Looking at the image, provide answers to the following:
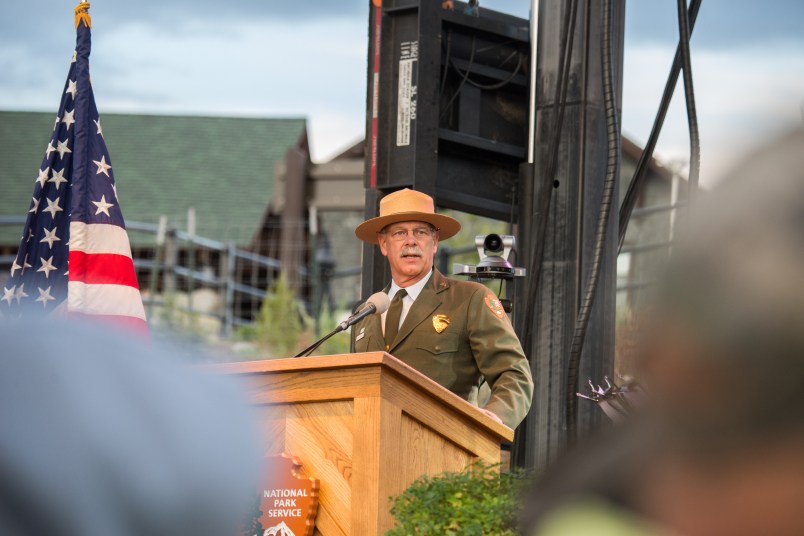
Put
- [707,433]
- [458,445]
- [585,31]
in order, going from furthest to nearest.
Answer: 1. [585,31]
2. [458,445]
3. [707,433]

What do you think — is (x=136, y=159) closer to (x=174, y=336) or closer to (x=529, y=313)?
(x=529, y=313)

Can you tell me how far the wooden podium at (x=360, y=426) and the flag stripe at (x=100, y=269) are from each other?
2.05 m

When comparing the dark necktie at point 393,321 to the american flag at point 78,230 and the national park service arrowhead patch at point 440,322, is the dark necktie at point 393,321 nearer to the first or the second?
the national park service arrowhead patch at point 440,322

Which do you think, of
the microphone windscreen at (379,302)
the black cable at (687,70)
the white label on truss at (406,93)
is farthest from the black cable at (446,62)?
the microphone windscreen at (379,302)

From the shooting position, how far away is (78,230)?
5273 mm

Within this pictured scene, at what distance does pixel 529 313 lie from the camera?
4.62 m

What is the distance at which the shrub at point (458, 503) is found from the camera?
280cm

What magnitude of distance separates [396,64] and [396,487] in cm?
207

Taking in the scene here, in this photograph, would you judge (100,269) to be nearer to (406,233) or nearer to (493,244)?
(406,233)

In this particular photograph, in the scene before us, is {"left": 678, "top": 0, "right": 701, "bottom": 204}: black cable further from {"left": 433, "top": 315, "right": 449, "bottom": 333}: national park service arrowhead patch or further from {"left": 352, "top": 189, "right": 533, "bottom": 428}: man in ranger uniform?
{"left": 433, "top": 315, "right": 449, "bottom": 333}: national park service arrowhead patch

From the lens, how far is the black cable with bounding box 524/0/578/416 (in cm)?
445

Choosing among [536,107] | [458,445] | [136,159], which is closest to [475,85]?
[536,107]

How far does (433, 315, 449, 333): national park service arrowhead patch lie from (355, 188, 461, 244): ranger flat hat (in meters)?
0.35

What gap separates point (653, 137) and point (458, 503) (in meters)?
2.09
